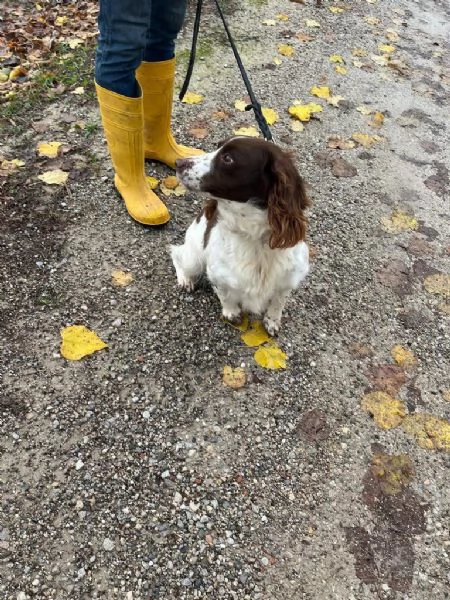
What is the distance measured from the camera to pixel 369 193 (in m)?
3.92

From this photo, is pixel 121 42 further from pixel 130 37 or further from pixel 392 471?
pixel 392 471

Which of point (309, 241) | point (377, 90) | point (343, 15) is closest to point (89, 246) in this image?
point (309, 241)

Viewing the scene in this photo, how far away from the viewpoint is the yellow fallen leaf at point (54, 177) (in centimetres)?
347

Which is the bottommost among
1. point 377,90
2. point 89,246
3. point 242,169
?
point 89,246

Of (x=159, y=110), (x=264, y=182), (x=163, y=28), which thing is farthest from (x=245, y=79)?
(x=264, y=182)

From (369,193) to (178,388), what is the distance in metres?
2.19

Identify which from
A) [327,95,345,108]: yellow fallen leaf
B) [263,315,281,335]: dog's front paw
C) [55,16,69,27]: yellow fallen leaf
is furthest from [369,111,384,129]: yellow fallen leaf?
[55,16,69,27]: yellow fallen leaf

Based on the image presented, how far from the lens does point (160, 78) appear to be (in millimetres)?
3307

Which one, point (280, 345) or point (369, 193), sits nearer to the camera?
point (280, 345)

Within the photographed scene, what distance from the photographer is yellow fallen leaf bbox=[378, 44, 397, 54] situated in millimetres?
5684

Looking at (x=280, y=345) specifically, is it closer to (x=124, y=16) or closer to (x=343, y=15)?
(x=124, y=16)

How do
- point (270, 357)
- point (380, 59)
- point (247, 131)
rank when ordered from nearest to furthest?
point (270, 357) < point (247, 131) < point (380, 59)

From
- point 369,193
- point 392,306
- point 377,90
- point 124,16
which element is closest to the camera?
point 124,16

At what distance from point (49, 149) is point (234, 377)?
2.14 metres
